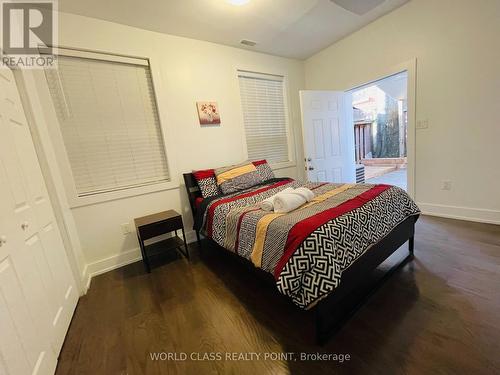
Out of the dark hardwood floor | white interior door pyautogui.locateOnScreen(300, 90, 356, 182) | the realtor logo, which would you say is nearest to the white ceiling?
the realtor logo

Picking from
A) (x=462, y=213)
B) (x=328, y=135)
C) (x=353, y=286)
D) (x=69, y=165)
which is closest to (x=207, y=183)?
(x=69, y=165)

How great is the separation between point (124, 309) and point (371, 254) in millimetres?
1970

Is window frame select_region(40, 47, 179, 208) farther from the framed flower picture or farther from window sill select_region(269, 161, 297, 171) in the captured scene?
window sill select_region(269, 161, 297, 171)

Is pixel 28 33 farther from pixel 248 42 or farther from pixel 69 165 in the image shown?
pixel 248 42

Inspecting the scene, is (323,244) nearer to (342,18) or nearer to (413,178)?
(413,178)

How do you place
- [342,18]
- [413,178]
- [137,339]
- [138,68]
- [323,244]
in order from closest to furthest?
[323,244], [137,339], [138,68], [342,18], [413,178]

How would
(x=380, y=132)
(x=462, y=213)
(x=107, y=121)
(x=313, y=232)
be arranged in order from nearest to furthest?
(x=313, y=232) < (x=107, y=121) < (x=462, y=213) < (x=380, y=132)

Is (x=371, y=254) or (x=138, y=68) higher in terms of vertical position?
(x=138, y=68)

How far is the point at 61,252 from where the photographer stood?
1749mm

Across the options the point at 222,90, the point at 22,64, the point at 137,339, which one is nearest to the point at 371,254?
the point at 137,339

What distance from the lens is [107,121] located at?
91.7 inches

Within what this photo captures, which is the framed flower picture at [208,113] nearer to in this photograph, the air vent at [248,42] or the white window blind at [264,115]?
the white window blind at [264,115]

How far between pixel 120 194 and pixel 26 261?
1.23m

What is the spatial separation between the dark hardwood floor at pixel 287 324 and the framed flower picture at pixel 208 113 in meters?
1.97
